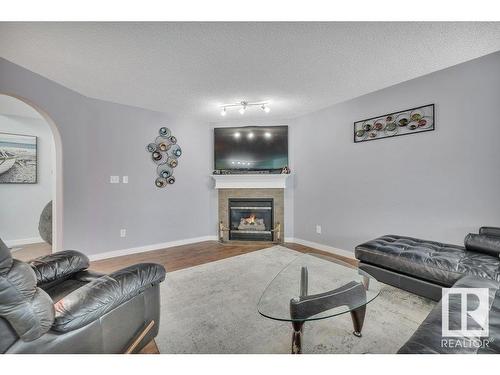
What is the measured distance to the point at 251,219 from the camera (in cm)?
428

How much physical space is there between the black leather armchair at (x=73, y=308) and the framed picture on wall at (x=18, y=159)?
355 cm

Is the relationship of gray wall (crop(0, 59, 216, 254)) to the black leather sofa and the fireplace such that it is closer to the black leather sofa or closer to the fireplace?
the fireplace

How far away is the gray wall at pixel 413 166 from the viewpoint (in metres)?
2.19

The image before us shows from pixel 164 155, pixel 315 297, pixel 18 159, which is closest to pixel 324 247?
pixel 315 297

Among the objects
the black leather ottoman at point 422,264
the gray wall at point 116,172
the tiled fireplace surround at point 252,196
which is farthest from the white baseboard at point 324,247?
the gray wall at point 116,172

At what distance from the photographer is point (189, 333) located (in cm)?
158

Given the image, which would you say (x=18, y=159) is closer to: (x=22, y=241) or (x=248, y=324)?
(x=22, y=241)

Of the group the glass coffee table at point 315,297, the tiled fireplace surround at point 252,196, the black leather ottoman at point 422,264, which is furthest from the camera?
the tiled fireplace surround at point 252,196

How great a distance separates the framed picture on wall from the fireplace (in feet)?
12.0

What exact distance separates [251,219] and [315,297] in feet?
9.69

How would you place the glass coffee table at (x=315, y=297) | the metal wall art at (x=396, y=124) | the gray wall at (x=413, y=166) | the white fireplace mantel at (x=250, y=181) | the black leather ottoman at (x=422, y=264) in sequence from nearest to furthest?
1. the glass coffee table at (x=315, y=297)
2. the black leather ottoman at (x=422, y=264)
3. the gray wall at (x=413, y=166)
4. the metal wall art at (x=396, y=124)
5. the white fireplace mantel at (x=250, y=181)

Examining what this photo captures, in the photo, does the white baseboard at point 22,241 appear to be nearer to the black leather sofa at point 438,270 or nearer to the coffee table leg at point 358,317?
the coffee table leg at point 358,317

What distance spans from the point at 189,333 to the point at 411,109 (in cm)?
334
